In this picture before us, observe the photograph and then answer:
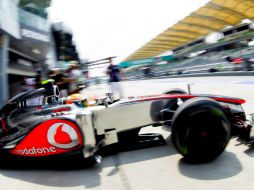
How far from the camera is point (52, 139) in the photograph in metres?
3.31

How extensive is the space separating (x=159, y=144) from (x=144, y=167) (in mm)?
726

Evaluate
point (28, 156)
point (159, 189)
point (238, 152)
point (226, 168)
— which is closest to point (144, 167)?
point (159, 189)

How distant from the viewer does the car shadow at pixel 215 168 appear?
9.04 ft

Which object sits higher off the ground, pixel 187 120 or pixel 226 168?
pixel 187 120

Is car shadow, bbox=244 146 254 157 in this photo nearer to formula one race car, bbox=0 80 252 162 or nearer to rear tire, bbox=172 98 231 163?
formula one race car, bbox=0 80 252 162

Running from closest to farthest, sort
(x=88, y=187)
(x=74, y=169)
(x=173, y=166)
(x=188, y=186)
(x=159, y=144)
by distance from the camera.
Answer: (x=188, y=186) < (x=88, y=187) < (x=173, y=166) < (x=74, y=169) < (x=159, y=144)

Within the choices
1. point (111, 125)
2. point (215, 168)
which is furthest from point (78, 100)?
point (215, 168)

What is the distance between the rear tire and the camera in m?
2.98

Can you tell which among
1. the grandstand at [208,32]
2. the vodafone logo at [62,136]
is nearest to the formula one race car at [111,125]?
the vodafone logo at [62,136]

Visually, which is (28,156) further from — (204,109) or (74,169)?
(204,109)

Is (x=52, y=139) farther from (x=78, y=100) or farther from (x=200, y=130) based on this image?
(x=200, y=130)

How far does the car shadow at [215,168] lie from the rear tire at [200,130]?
0.09m

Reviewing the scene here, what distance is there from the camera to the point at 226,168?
2893 millimetres

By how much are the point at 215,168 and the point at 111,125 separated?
1.27m
